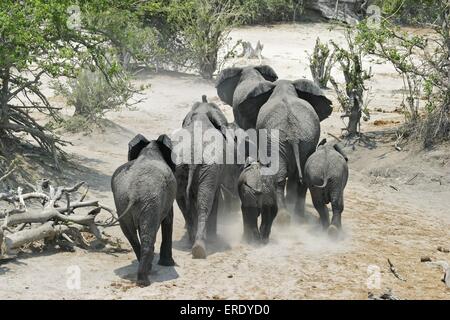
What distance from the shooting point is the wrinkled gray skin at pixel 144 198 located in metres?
7.72

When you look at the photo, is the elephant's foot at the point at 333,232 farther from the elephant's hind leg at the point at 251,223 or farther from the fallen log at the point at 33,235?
the fallen log at the point at 33,235

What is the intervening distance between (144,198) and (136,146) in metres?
0.90

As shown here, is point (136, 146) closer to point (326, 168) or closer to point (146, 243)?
point (146, 243)

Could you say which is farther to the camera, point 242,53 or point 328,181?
point 242,53

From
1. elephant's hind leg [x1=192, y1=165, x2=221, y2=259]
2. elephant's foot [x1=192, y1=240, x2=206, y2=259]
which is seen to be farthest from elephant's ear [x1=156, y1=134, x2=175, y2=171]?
elephant's foot [x1=192, y1=240, x2=206, y2=259]

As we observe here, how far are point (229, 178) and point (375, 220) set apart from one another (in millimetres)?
2106

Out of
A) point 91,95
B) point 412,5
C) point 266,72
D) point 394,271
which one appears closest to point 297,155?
point 394,271

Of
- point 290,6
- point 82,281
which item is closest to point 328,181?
point 82,281

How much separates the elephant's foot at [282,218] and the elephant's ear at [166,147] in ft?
6.93

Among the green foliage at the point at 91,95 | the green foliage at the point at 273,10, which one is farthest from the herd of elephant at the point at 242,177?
the green foliage at the point at 273,10

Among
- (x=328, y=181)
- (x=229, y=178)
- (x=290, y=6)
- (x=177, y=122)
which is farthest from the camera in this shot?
(x=290, y=6)

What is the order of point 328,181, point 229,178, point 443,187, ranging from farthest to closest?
point 443,187 < point 229,178 < point 328,181

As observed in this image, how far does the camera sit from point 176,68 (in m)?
22.7

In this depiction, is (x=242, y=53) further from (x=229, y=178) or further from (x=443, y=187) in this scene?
(x=229, y=178)
